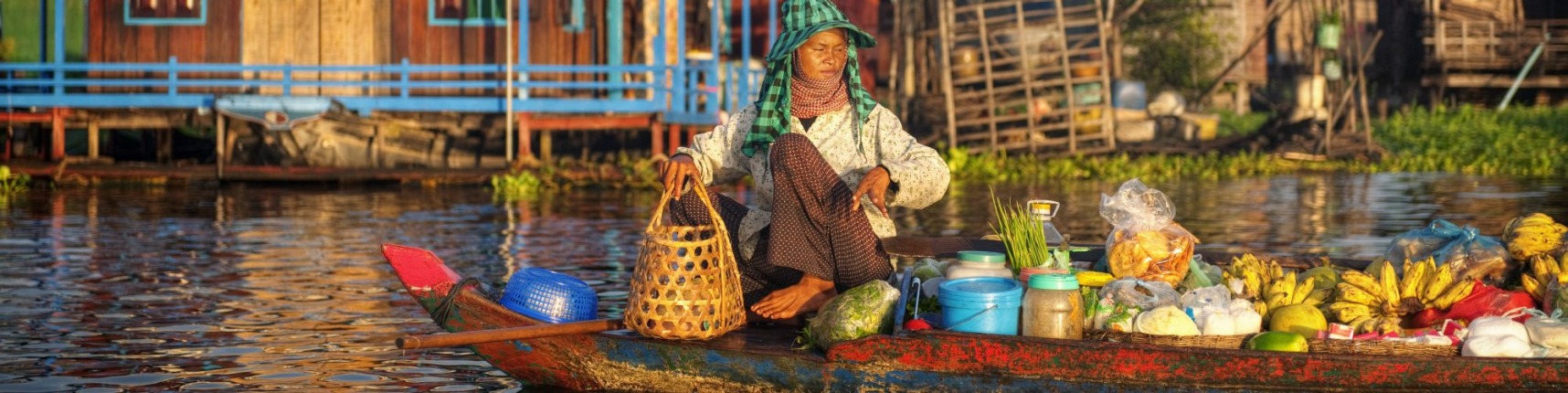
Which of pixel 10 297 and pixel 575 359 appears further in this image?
pixel 10 297

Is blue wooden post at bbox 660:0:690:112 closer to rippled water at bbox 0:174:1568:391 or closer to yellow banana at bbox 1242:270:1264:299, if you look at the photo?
rippled water at bbox 0:174:1568:391

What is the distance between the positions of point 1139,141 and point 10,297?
1595 cm

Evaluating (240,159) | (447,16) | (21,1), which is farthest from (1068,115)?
(21,1)

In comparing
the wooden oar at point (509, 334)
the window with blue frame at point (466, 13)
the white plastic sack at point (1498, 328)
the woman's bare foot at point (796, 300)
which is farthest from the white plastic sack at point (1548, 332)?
the window with blue frame at point (466, 13)

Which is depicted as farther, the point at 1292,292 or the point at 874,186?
the point at 1292,292

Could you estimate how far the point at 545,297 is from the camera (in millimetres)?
5812

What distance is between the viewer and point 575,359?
5730 millimetres

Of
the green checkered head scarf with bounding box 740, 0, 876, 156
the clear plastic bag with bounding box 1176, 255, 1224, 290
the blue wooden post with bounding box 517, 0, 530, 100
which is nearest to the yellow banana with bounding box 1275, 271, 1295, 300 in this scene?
the clear plastic bag with bounding box 1176, 255, 1224, 290

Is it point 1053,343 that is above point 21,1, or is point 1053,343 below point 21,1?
below

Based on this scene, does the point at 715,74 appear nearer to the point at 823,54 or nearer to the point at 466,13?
the point at 466,13

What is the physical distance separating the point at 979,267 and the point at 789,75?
2.99 ft

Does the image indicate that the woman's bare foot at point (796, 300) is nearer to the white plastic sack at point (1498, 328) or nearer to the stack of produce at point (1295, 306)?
the stack of produce at point (1295, 306)

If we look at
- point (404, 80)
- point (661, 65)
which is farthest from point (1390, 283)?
point (404, 80)

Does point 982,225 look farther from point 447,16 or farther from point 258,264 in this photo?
point 447,16
